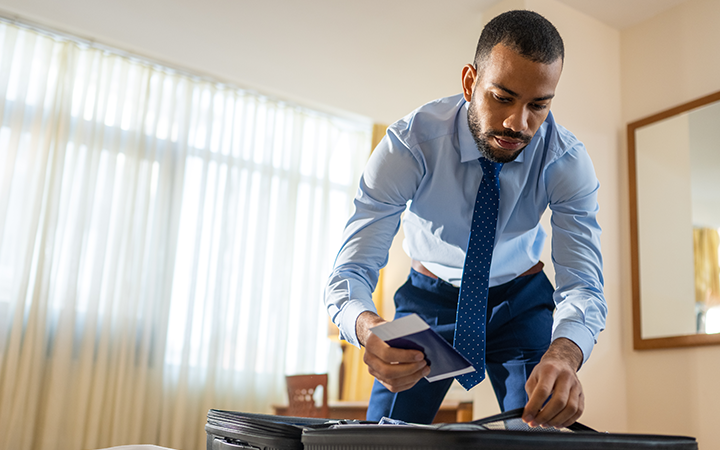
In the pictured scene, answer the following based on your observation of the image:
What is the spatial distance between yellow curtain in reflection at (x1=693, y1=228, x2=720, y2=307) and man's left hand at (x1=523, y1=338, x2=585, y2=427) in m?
1.72

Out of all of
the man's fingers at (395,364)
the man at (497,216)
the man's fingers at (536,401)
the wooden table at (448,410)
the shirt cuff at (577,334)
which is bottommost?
the wooden table at (448,410)

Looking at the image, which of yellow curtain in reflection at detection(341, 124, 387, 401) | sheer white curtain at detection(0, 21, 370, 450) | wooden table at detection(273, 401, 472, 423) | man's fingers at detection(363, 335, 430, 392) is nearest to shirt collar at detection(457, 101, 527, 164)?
man's fingers at detection(363, 335, 430, 392)

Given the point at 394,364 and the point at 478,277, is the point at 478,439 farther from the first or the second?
the point at 478,277

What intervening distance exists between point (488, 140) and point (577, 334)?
426mm

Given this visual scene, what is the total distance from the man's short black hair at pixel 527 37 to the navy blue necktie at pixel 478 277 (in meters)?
0.26

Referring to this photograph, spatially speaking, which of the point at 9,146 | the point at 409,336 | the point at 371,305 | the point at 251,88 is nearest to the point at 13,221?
the point at 9,146

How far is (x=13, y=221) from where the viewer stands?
337 centimetres

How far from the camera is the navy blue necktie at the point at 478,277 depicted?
1273 mm

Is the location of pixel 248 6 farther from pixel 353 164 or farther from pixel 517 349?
pixel 517 349

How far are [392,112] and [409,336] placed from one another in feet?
Answer: 12.0

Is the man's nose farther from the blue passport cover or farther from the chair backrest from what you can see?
the chair backrest

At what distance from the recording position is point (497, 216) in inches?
52.3

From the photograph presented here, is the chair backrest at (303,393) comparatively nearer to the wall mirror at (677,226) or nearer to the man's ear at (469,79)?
the wall mirror at (677,226)

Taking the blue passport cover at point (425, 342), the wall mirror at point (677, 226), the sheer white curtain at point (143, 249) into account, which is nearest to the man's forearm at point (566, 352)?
the blue passport cover at point (425, 342)
